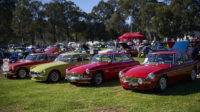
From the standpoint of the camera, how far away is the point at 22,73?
12.6 metres

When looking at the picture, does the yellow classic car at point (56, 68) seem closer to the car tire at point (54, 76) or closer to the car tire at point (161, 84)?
the car tire at point (54, 76)

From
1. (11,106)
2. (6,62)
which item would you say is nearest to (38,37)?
(6,62)

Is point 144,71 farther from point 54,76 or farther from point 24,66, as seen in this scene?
point 24,66

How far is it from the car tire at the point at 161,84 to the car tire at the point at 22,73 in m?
8.65

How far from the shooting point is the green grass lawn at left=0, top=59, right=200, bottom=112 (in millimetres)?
5762

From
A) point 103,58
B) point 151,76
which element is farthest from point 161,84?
point 103,58

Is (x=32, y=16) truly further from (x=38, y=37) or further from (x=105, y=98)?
(x=105, y=98)

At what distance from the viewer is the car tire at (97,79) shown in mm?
9017

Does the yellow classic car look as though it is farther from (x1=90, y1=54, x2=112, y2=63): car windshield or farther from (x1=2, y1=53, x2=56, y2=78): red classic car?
(x1=2, y1=53, x2=56, y2=78): red classic car

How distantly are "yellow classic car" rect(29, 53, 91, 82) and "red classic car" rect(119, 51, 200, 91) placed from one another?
413 cm

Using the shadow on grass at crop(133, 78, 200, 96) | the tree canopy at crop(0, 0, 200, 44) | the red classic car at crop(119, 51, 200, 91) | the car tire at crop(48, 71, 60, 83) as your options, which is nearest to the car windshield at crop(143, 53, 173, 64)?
the red classic car at crop(119, 51, 200, 91)

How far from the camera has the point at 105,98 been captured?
688 centimetres

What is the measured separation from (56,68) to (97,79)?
8.85ft

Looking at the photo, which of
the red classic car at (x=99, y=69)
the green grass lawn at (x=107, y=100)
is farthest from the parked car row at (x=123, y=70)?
the green grass lawn at (x=107, y=100)
